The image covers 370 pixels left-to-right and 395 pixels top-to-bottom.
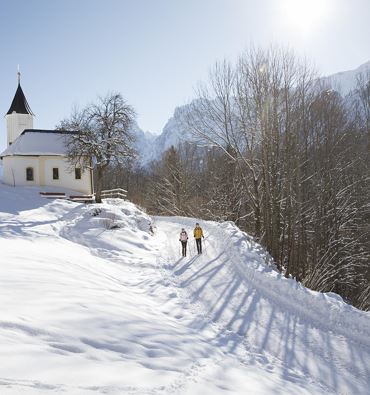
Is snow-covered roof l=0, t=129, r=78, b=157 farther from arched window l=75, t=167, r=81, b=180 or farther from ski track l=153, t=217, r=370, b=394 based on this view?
ski track l=153, t=217, r=370, b=394

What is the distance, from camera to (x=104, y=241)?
18688mm

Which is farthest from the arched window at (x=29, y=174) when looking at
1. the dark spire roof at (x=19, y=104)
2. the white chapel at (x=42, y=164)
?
the dark spire roof at (x=19, y=104)

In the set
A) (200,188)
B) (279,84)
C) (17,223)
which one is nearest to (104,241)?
(17,223)

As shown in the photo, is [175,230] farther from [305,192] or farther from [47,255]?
[47,255]

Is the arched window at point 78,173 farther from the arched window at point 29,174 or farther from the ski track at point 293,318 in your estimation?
the ski track at point 293,318

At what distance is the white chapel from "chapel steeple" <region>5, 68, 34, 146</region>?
8.14 metres

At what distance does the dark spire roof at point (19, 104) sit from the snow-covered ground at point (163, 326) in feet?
97.7

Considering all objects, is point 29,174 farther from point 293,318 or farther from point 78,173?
point 293,318

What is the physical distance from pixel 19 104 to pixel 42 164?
13.3 m

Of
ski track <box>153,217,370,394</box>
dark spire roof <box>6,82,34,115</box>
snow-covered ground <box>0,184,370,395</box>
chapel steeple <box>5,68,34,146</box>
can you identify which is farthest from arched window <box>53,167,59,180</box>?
ski track <box>153,217,370,394</box>

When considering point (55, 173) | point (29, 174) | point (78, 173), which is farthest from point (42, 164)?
point (78, 173)

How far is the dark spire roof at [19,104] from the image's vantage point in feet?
141

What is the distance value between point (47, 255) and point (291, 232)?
12749 millimetres

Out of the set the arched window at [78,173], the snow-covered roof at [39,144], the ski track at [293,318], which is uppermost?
the snow-covered roof at [39,144]
